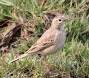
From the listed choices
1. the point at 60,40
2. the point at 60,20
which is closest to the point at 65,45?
the point at 60,20

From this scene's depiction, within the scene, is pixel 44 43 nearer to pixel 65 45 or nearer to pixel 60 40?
pixel 60 40

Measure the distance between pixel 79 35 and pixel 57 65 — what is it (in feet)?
4.34

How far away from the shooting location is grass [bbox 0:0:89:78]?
22.6 ft

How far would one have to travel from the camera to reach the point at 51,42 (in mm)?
6961

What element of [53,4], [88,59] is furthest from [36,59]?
[53,4]

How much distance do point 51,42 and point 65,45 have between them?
0.70 metres

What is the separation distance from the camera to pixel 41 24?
808 cm

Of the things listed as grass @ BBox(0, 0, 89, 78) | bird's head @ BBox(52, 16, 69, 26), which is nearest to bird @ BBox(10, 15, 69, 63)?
bird's head @ BBox(52, 16, 69, 26)

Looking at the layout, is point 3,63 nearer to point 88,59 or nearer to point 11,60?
point 11,60

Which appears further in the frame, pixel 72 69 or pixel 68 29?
pixel 68 29

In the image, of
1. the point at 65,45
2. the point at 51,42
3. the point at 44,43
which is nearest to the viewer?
the point at 51,42

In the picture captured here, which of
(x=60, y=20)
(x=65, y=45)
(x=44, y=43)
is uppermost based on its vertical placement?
(x=60, y=20)

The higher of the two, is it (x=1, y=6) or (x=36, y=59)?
(x=1, y=6)

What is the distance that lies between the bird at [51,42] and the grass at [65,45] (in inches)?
5.0
